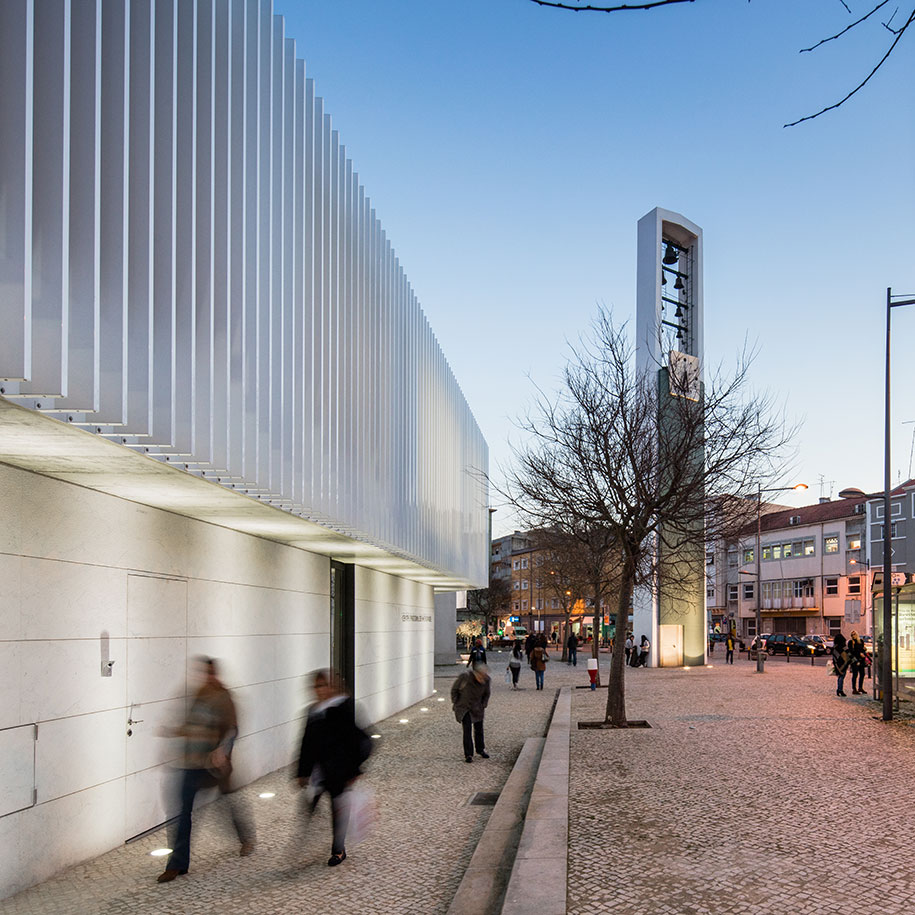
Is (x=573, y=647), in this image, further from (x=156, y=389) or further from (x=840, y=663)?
(x=156, y=389)

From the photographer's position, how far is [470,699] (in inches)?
583

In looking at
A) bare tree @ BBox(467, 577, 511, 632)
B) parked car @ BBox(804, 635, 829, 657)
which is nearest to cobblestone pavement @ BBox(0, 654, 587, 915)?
parked car @ BBox(804, 635, 829, 657)

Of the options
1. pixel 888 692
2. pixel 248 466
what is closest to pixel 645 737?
pixel 888 692

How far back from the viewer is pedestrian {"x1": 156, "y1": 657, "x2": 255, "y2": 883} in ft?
26.7

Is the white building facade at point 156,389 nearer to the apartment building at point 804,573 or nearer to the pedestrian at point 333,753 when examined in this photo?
the pedestrian at point 333,753

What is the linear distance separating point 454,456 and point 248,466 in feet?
53.9

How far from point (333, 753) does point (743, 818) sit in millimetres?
4028

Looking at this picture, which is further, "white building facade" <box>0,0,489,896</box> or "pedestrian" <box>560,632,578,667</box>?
"pedestrian" <box>560,632,578,667</box>

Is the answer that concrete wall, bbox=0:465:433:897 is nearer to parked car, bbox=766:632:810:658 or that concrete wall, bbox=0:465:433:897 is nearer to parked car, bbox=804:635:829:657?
parked car, bbox=804:635:829:657

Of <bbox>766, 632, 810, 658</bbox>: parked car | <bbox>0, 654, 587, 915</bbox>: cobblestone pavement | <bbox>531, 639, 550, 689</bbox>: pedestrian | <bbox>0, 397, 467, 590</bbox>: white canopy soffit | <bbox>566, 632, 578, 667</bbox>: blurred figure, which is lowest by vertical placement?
<bbox>766, 632, 810, 658</bbox>: parked car

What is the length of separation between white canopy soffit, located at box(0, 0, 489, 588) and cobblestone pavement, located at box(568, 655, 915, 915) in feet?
15.0

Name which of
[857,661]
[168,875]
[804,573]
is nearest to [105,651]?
[168,875]

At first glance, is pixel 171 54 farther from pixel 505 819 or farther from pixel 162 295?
pixel 505 819

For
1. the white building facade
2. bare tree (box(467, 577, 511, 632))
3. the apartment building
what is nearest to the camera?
the white building facade
